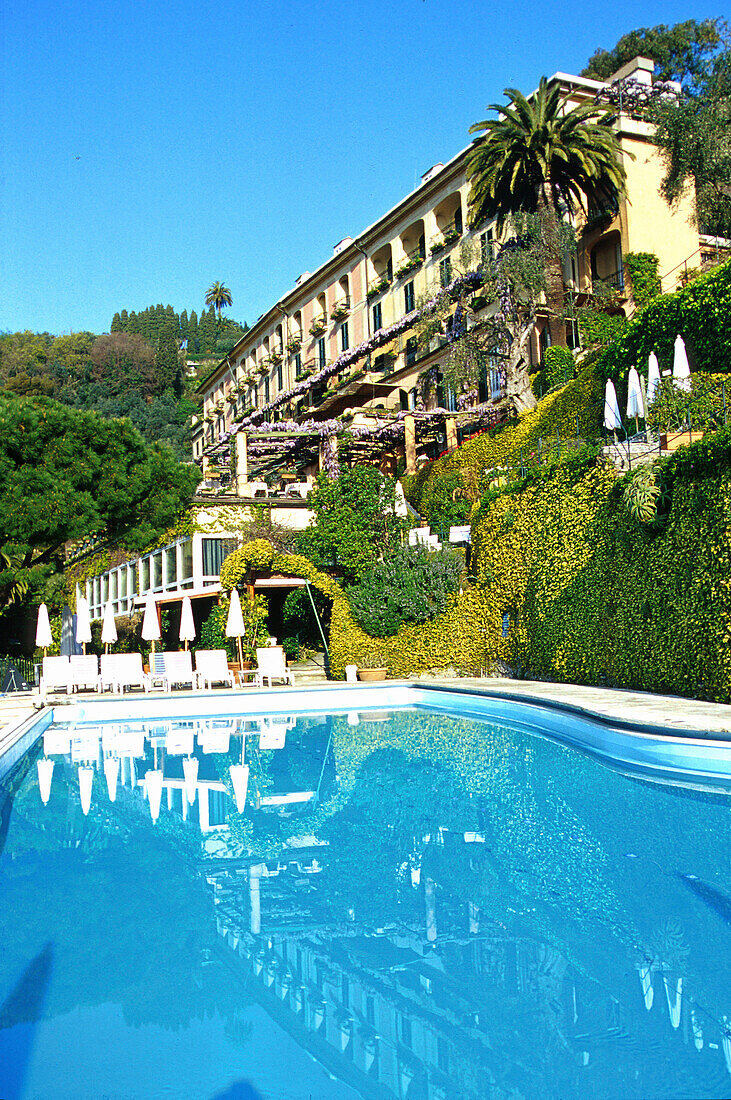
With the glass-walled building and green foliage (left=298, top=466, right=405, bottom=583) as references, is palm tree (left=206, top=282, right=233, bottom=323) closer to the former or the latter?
the glass-walled building

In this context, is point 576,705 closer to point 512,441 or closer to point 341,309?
point 512,441

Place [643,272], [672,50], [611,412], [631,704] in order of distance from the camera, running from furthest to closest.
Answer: [672,50] < [643,272] < [611,412] < [631,704]

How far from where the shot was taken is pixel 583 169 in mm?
22672

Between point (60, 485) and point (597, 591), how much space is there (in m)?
11.1

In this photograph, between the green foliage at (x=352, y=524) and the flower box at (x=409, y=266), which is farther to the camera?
the flower box at (x=409, y=266)

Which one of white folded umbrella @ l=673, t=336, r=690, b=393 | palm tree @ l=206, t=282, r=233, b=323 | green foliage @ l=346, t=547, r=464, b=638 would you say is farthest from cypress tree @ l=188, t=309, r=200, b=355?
white folded umbrella @ l=673, t=336, r=690, b=393

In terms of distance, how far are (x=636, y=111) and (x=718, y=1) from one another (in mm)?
6363

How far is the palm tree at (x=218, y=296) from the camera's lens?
8262 cm

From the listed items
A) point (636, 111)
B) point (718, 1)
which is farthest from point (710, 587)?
point (718, 1)

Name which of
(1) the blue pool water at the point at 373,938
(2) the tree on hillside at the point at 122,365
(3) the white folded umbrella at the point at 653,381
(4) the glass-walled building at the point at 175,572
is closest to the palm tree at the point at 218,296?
(2) the tree on hillside at the point at 122,365

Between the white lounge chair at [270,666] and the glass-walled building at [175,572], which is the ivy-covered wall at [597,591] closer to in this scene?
the white lounge chair at [270,666]

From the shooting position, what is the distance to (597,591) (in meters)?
14.0

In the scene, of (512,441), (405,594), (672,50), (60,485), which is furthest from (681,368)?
(672,50)

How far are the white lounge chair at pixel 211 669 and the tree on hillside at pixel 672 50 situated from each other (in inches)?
970
